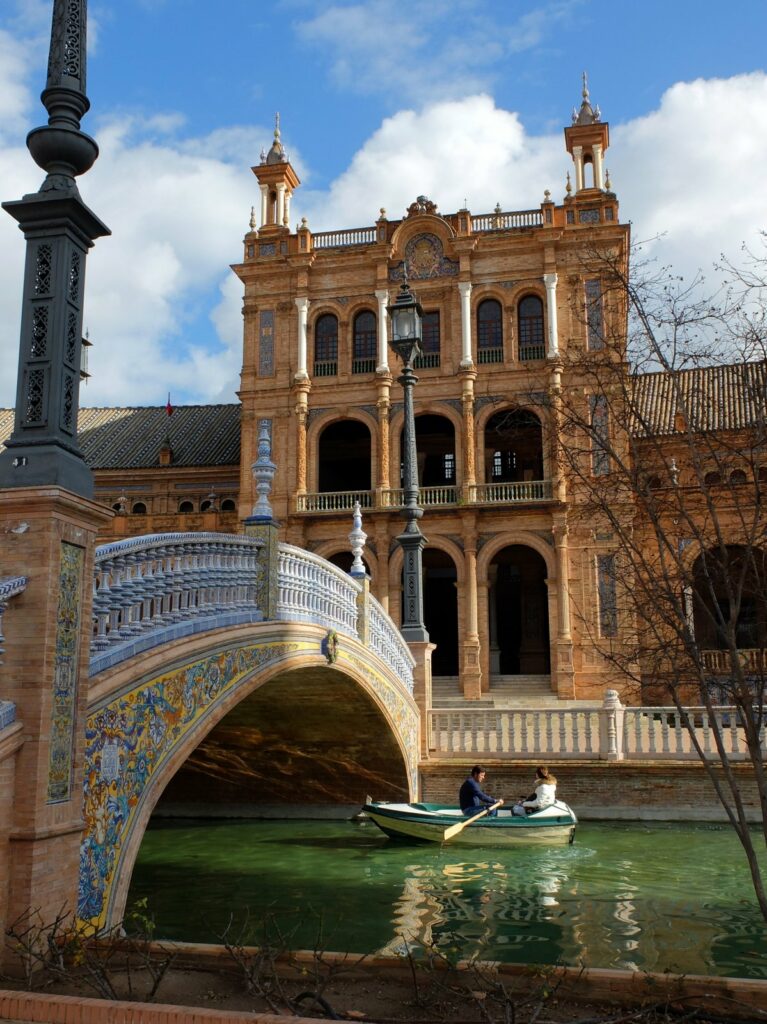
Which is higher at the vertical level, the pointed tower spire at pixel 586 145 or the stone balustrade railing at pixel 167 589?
the pointed tower spire at pixel 586 145

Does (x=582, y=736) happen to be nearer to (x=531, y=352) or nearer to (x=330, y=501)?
(x=330, y=501)

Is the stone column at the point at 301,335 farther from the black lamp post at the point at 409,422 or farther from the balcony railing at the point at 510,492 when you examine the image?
the black lamp post at the point at 409,422

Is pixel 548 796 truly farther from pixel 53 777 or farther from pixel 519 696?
pixel 519 696

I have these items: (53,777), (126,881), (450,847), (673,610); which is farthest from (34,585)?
(450,847)

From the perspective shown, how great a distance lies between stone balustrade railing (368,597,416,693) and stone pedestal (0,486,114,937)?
8499 mm

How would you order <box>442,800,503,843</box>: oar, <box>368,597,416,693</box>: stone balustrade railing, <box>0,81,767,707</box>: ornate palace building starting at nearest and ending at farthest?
<box>442,800,503,843</box>: oar → <box>368,597,416,693</box>: stone balustrade railing → <box>0,81,767,707</box>: ornate palace building

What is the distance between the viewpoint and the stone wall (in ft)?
55.7

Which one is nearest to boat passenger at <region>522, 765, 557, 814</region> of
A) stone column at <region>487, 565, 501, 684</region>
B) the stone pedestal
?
the stone pedestal

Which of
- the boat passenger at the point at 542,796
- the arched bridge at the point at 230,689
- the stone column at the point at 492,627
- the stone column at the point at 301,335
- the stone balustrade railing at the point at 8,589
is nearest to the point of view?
the stone balustrade railing at the point at 8,589

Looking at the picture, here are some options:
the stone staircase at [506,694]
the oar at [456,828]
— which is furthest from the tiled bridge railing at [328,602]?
the stone staircase at [506,694]

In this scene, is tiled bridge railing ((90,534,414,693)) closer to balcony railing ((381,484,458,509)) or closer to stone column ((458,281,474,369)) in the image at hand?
balcony railing ((381,484,458,509))

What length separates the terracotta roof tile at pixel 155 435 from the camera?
37531 mm

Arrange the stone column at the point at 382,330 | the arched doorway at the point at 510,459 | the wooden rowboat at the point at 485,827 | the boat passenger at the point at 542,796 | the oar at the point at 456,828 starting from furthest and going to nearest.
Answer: the arched doorway at the point at 510,459 → the stone column at the point at 382,330 → the boat passenger at the point at 542,796 → the wooden rowboat at the point at 485,827 → the oar at the point at 456,828

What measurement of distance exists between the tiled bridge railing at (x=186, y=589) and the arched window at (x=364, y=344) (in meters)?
20.2
